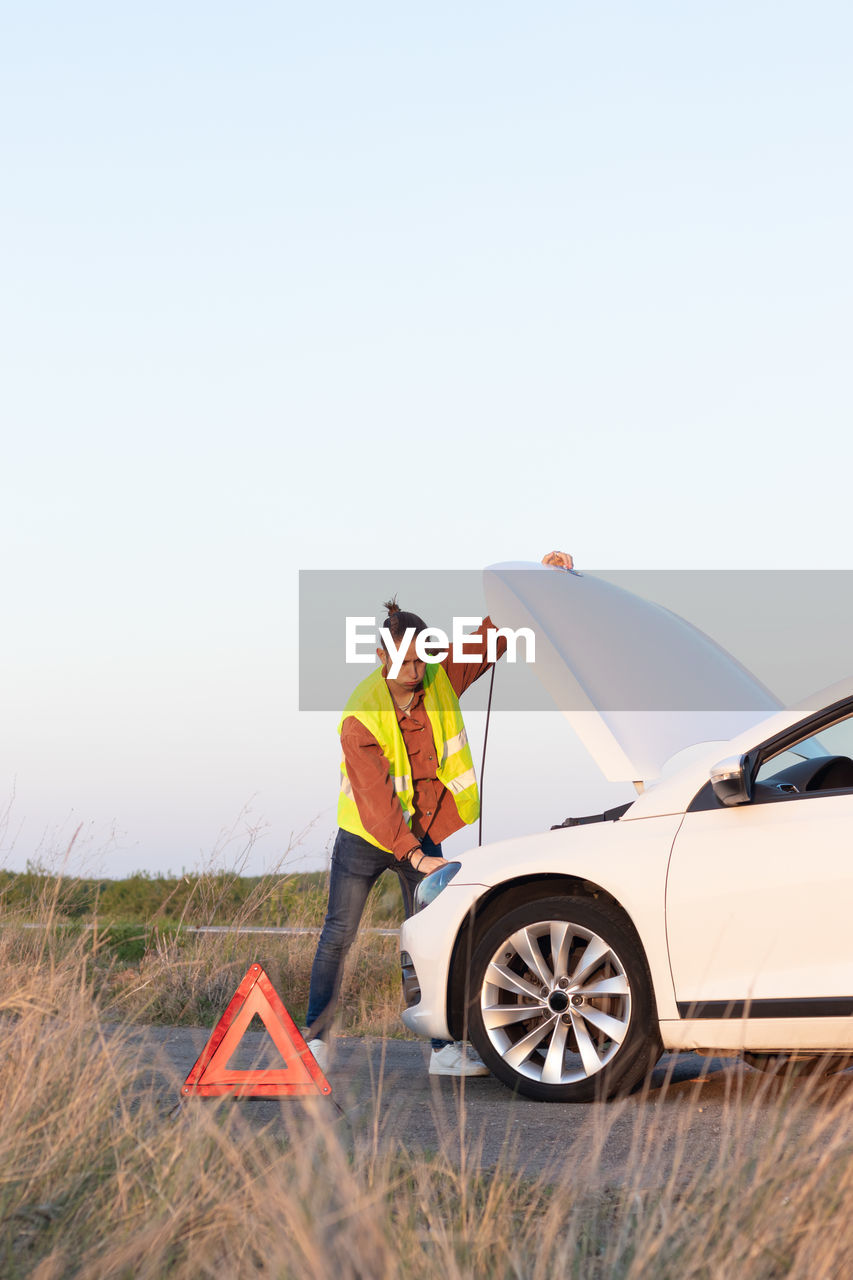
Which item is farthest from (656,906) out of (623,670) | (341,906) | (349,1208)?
(349,1208)

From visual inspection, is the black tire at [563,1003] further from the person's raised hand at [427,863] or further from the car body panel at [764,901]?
the person's raised hand at [427,863]

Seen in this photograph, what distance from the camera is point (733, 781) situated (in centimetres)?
→ 559

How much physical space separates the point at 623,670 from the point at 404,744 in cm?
116

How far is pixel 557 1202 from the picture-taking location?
3352 millimetres

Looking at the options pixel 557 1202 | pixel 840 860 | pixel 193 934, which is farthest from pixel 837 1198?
pixel 193 934

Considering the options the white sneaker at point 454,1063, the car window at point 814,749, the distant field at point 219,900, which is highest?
the car window at point 814,749

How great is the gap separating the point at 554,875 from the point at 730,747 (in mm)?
937

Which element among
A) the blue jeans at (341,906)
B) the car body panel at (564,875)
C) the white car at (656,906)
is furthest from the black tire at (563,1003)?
the blue jeans at (341,906)

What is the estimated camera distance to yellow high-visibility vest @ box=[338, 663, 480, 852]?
273 inches

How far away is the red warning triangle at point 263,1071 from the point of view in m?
5.14

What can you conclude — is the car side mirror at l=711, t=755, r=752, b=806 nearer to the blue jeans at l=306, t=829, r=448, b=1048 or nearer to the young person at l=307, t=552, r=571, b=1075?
the young person at l=307, t=552, r=571, b=1075

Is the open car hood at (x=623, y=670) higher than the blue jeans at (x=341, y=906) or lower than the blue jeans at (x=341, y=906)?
higher

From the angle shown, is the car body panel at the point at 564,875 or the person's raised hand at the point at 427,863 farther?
the person's raised hand at the point at 427,863

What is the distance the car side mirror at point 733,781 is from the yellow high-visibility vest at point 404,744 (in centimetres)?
182
